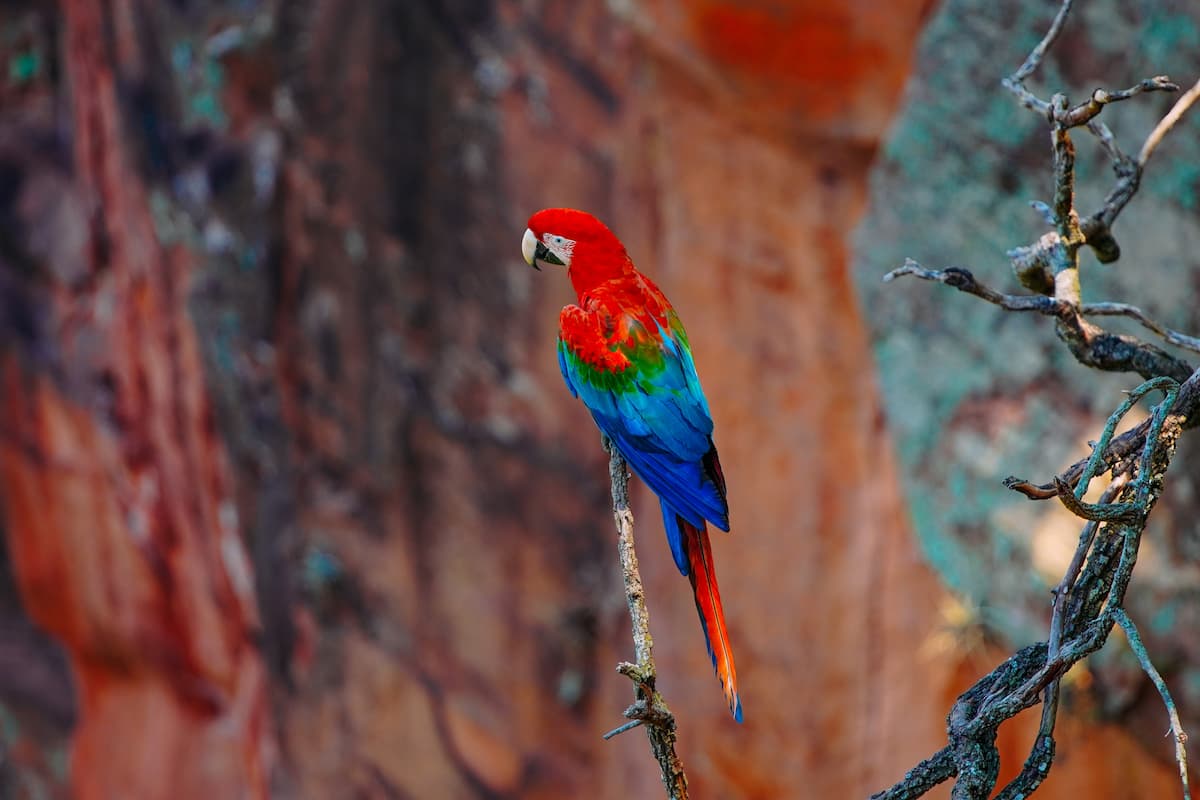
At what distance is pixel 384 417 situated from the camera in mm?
3236

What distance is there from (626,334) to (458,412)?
1.93 meters

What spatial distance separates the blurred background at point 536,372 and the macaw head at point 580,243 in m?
1.48

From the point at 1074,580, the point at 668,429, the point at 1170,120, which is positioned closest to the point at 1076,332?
the point at 1170,120

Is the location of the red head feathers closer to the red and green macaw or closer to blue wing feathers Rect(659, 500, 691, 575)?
the red and green macaw

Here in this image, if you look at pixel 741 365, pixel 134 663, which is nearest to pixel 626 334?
pixel 741 365

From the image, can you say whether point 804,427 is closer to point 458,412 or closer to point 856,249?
point 856,249

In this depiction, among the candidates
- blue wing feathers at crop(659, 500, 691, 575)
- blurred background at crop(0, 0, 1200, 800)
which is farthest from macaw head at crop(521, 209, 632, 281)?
blurred background at crop(0, 0, 1200, 800)

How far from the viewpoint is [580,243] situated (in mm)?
1346

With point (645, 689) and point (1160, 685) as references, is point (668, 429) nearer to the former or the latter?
point (645, 689)

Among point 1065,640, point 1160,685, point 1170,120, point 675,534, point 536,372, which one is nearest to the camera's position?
point 1160,685

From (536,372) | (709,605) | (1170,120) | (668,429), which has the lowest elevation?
(709,605)

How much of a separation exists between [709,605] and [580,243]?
0.46 meters

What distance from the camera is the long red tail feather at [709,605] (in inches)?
42.5

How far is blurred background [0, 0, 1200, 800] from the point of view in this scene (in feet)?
8.47
